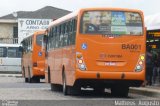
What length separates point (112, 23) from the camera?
2119cm

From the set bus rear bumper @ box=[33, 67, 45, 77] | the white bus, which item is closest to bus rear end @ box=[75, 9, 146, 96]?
bus rear bumper @ box=[33, 67, 45, 77]

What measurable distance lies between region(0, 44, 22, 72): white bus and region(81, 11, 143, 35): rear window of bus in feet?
110

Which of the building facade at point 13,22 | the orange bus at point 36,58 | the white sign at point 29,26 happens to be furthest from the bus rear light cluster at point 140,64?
the building facade at point 13,22

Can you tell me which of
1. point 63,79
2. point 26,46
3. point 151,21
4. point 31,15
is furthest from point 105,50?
point 31,15

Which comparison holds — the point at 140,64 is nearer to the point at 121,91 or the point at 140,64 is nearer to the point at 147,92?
the point at 121,91

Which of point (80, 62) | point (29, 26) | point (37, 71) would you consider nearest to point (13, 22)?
point (29, 26)

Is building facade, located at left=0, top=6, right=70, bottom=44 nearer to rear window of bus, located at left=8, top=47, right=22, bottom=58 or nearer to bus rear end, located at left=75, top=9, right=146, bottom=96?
rear window of bus, located at left=8, top=47, right=22, bottom=58

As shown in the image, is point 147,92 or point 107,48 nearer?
point 107,48

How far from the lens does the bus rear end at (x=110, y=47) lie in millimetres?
20844

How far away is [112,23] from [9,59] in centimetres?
3452

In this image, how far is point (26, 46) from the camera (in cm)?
4147

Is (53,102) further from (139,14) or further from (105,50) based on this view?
(139,14)

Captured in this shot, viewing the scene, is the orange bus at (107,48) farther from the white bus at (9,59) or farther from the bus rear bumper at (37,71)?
the white bus at (9,59)

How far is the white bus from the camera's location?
179 feet
